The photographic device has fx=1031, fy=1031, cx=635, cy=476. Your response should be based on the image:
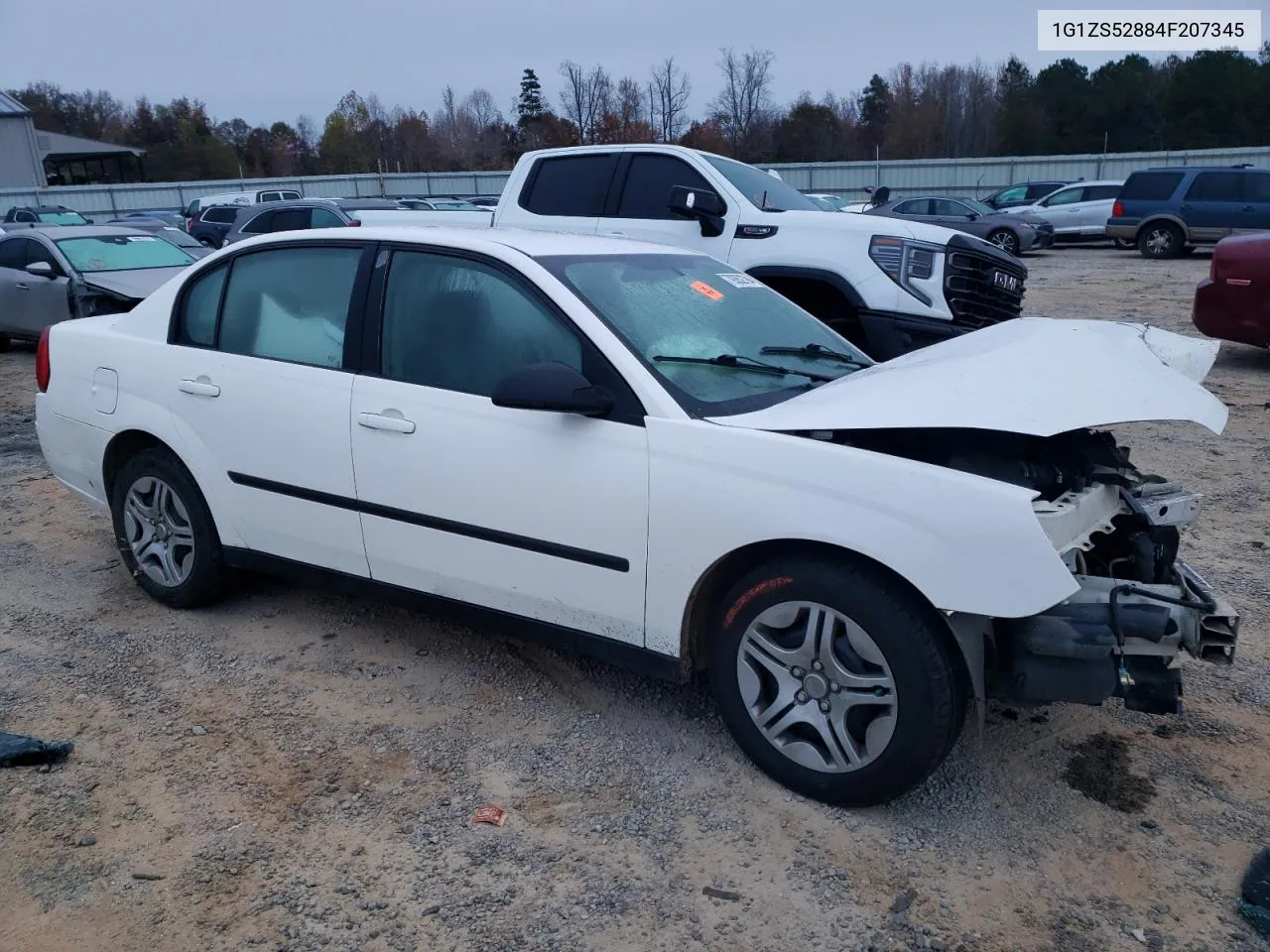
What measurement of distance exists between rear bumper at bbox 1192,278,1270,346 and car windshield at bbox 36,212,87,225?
27.4 m

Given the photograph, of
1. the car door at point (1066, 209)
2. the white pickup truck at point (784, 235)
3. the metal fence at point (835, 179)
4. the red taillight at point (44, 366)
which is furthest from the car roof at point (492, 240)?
the metal fence at point (835, 179)

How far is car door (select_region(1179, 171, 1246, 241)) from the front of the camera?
1945 centimetres

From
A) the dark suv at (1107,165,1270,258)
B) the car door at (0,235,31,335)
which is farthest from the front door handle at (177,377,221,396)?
the dark suv at (1107,165,1270,258)

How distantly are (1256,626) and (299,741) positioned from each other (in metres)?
3.76

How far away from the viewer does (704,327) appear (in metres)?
3.72

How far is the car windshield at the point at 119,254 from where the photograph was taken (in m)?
11.8

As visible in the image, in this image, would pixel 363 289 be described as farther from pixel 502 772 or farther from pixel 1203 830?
pixel 1203 830

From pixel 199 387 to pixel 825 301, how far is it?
4.27 m

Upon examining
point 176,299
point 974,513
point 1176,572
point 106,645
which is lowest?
point 106,645

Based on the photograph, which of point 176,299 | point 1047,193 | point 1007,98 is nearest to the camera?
point 176,299

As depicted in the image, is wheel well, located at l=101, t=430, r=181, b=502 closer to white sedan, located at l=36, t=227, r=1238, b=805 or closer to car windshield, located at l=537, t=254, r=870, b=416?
white sedan, located at l=36, t=227, r=1238, b=805

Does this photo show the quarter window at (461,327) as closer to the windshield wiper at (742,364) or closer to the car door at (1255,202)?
the windshield wiper at (742,364)

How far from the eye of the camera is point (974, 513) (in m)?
2.70

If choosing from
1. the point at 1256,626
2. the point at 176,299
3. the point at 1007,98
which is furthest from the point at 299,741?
the point at 1007,98
